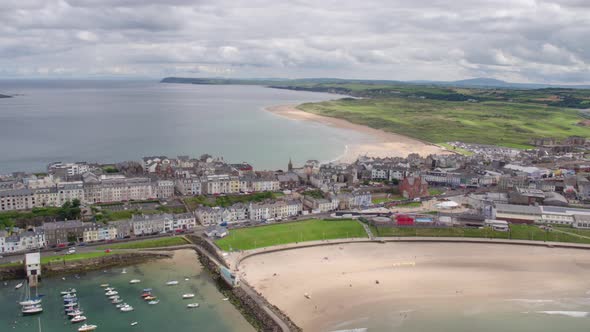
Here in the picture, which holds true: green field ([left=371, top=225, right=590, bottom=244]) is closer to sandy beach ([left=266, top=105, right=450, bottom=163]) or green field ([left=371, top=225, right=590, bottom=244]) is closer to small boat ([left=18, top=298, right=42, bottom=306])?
small boat ([left=18, top=298, right=42, bottom=306])

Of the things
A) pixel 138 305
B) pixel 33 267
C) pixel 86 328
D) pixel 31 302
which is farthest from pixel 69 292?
pixel 86 328

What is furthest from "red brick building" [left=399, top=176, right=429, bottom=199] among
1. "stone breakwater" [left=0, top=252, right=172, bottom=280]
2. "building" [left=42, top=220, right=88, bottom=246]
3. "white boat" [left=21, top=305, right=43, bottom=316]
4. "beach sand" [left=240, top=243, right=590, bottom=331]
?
"white boat" [left=21, top=305, right=43, bottom=316]

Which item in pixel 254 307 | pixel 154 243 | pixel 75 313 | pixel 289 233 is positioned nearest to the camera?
pixel 75 313

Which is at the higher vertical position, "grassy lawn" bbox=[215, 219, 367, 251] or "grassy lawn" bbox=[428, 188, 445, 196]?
"grassy lawn" bbox=[428, 188, 445, 196]

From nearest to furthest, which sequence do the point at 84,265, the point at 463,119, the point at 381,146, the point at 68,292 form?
the point at 68,292 < the point at 84,265 < the point at 381,146 < the point at 463,119

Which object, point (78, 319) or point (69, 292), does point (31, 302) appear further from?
point (78, 319)

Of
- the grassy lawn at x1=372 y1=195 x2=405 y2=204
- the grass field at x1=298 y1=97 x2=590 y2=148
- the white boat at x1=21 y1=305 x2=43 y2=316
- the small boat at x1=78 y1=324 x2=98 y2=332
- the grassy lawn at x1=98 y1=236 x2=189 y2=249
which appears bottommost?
the small boat at x1=78 y1=324 x2=98 y2=332

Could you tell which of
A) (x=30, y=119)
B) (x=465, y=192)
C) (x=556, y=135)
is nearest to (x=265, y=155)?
(x=465, y=192)
